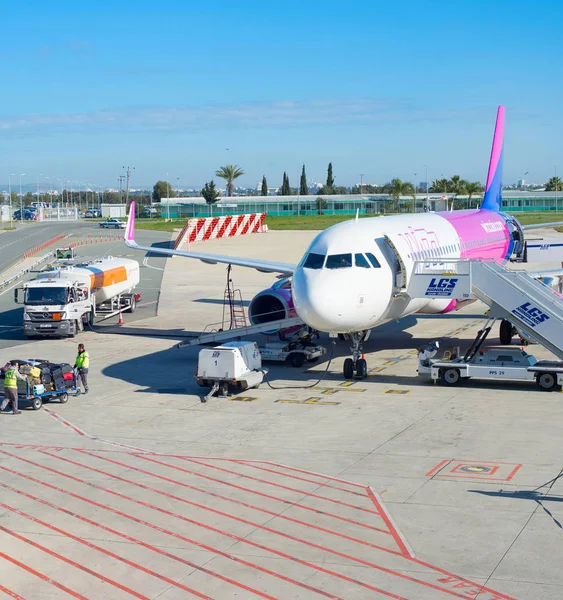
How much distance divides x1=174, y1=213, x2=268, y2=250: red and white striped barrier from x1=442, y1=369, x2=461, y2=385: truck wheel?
6241 centimetres

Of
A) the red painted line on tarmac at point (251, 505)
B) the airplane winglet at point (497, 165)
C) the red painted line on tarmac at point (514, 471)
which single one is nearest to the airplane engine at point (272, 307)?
the red painted line on tarmac at point (251, 505)

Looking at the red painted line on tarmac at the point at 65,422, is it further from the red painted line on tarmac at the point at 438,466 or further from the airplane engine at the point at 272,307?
the airplane engine at the point at 272,307

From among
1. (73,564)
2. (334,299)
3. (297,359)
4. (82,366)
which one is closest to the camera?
(73,564)

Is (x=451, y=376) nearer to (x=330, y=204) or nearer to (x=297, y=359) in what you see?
(x=297, y=359)

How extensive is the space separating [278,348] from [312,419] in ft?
26.6

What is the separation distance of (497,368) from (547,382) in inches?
59.3

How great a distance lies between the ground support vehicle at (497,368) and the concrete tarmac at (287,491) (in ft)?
1.56

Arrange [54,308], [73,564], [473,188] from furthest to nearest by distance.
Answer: [473,188], [54,308], [73,564]

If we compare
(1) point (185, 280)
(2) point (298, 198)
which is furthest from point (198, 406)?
(2) point (298, 198)

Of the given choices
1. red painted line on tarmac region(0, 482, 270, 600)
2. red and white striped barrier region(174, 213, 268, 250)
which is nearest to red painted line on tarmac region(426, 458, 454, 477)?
red painted line on tarmac region(0, 482, 270, 600)

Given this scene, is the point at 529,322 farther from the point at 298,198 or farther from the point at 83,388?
the point at 298,198

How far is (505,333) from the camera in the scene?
3497cm

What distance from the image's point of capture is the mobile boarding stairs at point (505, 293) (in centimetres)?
2611

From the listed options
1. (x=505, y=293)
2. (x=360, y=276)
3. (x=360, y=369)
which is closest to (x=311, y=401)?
(x=360, y=369)
